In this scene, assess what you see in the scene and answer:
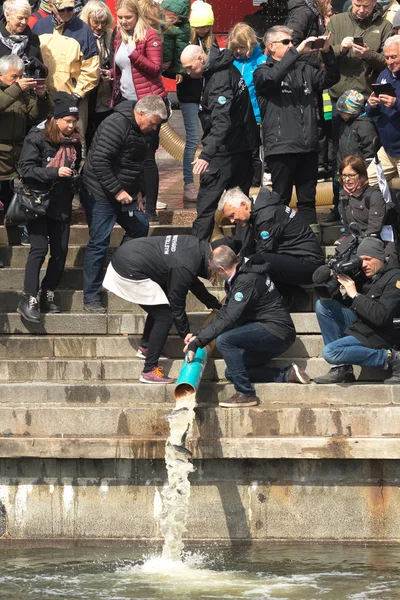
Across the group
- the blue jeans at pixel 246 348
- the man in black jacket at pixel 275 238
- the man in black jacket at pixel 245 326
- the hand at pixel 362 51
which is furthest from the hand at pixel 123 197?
the hand at pixel 362 51

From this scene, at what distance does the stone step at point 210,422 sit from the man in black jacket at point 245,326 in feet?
0.54

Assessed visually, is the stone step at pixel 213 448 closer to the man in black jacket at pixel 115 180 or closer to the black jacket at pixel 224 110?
the man in black jacket at pixel 115 180

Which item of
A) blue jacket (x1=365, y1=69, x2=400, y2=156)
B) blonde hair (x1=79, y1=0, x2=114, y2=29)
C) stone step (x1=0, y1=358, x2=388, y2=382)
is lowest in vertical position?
stone step (x1=0, y1=358, x2=388, y2=382)

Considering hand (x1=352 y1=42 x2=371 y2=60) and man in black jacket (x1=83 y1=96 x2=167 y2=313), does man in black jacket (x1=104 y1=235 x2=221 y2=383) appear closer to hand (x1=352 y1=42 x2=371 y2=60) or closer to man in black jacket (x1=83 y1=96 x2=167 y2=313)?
man in black jacket (x1=83 y1=96 x2=167 y2=313)

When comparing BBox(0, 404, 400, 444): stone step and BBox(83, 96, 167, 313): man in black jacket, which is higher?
BBox(83, 96, 167, 313): man in black jacket

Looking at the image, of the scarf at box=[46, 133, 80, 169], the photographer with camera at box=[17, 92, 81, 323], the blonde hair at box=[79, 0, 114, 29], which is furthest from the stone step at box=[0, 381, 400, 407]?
the blonde hair at box=[79, 0, 114, 29]

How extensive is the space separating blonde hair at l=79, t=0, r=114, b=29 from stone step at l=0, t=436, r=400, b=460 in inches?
174

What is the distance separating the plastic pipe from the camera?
9.97 metres

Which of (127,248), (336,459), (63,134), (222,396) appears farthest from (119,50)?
(336,459)

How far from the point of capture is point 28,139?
436 inches

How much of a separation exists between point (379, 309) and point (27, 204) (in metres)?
3.03

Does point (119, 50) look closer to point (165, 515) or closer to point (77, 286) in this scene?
point (77, 286)

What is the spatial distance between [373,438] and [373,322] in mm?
874

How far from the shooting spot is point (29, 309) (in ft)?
36.5
